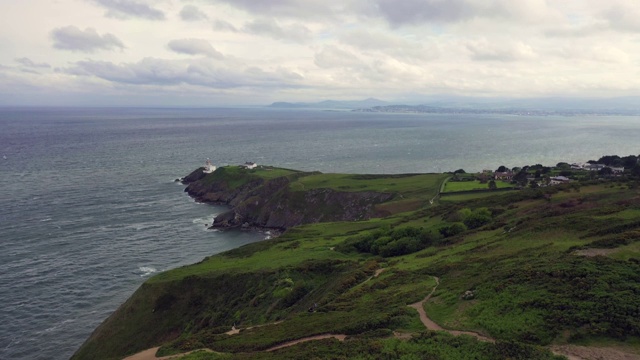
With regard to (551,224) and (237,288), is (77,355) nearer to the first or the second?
(237,288)

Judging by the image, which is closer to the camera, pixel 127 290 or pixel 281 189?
pixel 127 290

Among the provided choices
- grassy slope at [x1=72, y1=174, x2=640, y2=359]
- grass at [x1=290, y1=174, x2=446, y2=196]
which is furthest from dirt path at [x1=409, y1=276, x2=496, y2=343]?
grass at [x1=290, y1=174, x2=446, y2=196]

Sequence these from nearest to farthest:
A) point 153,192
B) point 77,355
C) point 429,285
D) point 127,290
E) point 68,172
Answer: point 429,285 → point 77,355 → point 127,290 → point 153,192 → point 68,172

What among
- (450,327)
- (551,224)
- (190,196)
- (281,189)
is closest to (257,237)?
(281,189)

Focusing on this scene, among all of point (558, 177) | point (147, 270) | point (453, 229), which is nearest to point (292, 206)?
point (147, 270)

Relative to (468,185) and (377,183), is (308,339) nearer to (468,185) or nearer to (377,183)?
(468,185)

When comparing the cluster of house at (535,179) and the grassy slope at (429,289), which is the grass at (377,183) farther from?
the grassy slope at (429,289)

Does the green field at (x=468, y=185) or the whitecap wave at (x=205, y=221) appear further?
the whitecap wave at (x=205, y=221)

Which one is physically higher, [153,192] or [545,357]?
[545,357]

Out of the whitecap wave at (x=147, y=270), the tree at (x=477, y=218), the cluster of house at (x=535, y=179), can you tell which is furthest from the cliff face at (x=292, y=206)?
the tree at (x=477, y=218)
